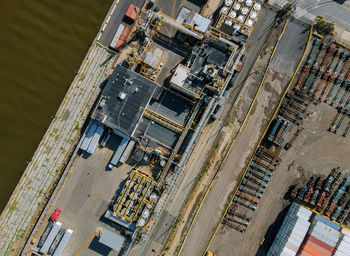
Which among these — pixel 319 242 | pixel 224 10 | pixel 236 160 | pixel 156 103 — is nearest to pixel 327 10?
pixel 224 10

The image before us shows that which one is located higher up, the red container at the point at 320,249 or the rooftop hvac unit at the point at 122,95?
the rooftop hvac unit at the point at 122,95

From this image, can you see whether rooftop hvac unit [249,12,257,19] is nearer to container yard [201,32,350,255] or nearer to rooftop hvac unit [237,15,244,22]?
rooftop hvac unit [237,15,244,22]

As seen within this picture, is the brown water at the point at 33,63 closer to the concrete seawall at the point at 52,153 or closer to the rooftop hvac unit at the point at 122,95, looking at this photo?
the concrete seawall at the point at 52,153

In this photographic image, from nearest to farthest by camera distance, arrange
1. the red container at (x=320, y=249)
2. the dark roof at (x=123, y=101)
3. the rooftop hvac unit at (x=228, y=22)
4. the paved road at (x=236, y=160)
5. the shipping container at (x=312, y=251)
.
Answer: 1. the dark roof at (x=123, y=101)
2. the shipping container at (x=312, y=251)
3. the red container at (x=320, y=249)
4. the rooftop hvac unit at (x=228, y=22)
5. the paved road at (x=236, y=160)

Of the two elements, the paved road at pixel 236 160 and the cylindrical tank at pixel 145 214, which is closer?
the cylindrical tank at pixel 145 214

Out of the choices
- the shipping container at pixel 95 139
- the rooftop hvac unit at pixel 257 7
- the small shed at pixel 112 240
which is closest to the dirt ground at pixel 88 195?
Answer: the shipping container at pixel 95 139

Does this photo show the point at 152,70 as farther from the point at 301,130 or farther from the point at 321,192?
the point at 321,192

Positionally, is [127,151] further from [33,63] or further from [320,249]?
[320,249]
